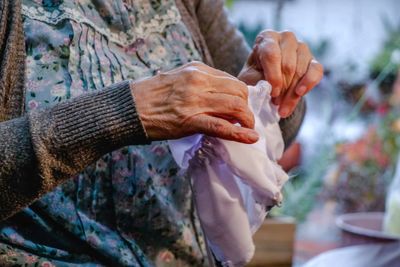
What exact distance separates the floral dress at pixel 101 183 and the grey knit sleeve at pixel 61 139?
116 mm

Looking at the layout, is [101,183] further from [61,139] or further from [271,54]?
[271,54]

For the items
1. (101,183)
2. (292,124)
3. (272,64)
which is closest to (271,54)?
(272,64)

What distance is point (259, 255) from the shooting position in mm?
1883

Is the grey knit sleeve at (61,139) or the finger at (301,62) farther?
the finger at (301,62)

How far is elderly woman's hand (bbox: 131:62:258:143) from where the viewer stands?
0.77 metres

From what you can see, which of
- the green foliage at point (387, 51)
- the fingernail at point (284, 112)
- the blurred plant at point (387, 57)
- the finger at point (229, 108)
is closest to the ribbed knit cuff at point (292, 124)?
the fingernail at point (284, 112)

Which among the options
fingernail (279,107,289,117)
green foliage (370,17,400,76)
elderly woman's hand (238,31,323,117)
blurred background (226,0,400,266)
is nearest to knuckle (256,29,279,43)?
elderly woman's hand (238,31,323,117)

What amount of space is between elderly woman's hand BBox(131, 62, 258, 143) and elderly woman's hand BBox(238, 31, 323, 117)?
205 millimetres

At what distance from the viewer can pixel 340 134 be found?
319 cm

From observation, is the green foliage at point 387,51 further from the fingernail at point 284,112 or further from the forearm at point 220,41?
the fingernail at point 284,112

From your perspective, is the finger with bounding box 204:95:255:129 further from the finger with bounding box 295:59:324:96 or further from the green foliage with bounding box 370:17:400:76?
the green foliage with bounding box 370:17:400:76

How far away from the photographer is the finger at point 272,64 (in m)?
0.98

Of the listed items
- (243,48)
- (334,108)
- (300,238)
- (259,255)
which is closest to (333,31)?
(334,108)

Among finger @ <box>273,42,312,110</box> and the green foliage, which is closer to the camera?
finger @ <box>273,42,312,110</box>
